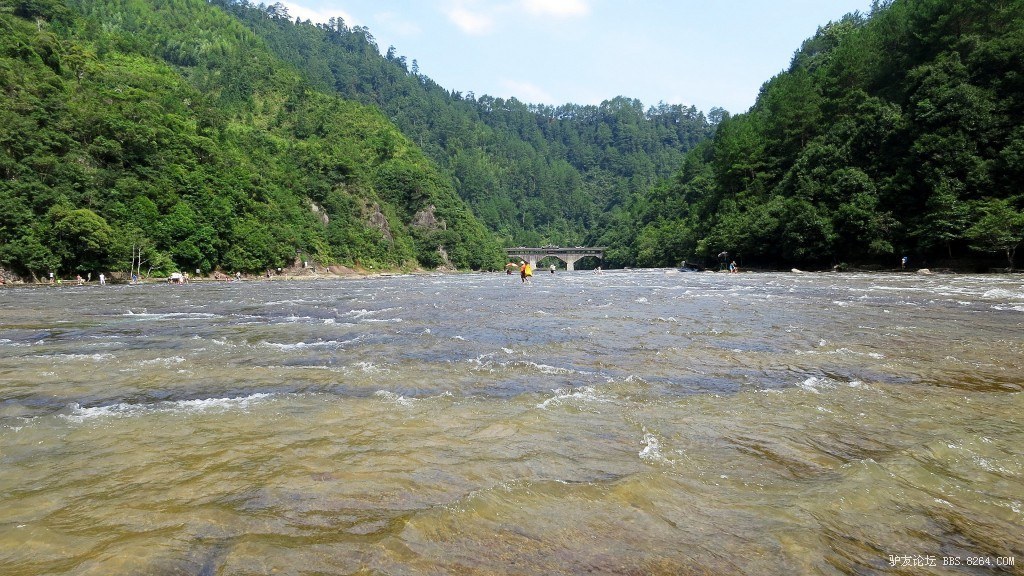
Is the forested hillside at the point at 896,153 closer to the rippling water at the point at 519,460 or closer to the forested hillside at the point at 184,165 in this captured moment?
the rippling water at the point at 519,460

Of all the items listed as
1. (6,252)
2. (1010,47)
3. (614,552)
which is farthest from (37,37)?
(1010,47)

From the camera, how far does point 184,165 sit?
2921 inches

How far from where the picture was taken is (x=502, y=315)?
18406 millimetres

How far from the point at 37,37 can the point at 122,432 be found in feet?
362

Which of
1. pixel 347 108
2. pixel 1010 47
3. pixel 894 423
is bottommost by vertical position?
pixel 894 423

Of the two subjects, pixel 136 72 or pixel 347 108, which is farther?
pixel 347 108

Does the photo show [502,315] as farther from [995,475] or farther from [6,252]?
[6,252]

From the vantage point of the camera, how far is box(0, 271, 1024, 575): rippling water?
10.7ft

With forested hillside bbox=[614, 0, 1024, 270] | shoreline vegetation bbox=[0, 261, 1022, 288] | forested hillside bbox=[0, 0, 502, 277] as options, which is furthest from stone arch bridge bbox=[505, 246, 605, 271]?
forested hillside bbox=[614, 0, 1024, 270]

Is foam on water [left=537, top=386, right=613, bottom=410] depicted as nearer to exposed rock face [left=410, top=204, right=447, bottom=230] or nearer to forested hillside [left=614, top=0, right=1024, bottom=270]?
forested hillside [left=614, top=0, right=1024, bottom=270]

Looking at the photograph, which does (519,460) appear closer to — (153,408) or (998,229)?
(153,408)

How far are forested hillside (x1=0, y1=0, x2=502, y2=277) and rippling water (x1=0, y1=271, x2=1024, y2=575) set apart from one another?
60.4 meters

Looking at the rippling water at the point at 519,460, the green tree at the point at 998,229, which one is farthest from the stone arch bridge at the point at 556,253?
the rippling water at the point at 519,460

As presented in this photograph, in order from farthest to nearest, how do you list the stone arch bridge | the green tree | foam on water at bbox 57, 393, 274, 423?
the stone arch bridge, the green tree, foam on water at bbox 57, 393, 274, 423
